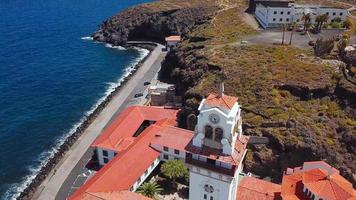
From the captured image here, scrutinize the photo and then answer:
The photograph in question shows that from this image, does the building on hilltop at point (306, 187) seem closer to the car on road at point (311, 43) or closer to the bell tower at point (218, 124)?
the bell tower at point (218, 124)

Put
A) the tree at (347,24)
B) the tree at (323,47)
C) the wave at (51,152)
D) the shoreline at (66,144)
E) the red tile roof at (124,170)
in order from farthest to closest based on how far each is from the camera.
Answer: the tree at (347,24), the tree at (323,47), the wave at (51,152), the shoreline at (66,144), the red tile roof at (124,170)

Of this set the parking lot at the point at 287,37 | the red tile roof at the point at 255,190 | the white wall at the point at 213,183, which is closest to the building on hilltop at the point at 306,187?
the red tile roof at the point at 255,190

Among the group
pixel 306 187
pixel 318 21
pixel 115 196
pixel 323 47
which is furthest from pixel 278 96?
pixel 318 21

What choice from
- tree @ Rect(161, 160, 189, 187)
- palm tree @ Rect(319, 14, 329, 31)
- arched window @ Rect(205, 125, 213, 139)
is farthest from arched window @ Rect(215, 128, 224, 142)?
palm tree @ Rect(319, 14, 329, 31)

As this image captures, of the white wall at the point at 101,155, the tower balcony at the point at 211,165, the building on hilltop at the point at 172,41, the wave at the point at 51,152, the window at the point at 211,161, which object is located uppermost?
the window at the point at 211,161

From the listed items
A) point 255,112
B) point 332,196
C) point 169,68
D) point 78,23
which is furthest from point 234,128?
point 78,23

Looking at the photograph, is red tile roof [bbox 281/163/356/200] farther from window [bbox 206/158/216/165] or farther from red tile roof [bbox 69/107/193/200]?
window [bbox 206/158/216/165]

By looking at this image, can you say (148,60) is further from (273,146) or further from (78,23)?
(273,146)
